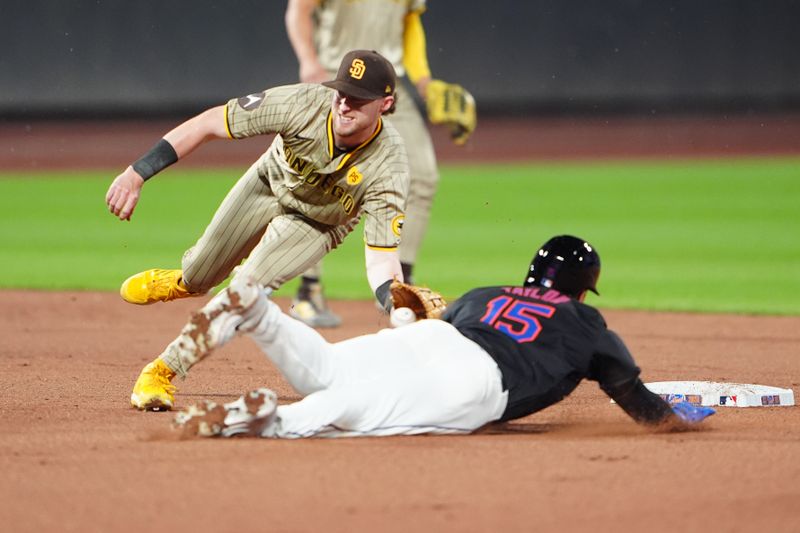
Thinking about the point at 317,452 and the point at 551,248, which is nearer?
the point at 317,452

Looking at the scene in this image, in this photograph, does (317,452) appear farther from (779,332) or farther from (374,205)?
(779,332)

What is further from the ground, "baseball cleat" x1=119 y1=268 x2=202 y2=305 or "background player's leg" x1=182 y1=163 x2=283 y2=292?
"background player's leg" x1=182 y1=163 x2=283 y2=292

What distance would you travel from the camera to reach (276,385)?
20.2 ft

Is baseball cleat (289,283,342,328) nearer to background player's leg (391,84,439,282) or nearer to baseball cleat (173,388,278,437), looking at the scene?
background player's leg (391,84,439,282)

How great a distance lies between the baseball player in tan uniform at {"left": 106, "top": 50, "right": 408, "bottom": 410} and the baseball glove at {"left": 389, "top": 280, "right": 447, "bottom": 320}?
11 centimetres

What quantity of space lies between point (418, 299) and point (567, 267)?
593 millimetres

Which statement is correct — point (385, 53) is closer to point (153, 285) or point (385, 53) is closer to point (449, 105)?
point (449, 105)

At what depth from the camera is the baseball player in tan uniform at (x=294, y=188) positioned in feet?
17.0

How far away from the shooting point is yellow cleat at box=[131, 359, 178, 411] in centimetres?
516

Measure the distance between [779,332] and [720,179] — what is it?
9840 millimetres

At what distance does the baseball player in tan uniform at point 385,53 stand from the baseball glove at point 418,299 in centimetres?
363

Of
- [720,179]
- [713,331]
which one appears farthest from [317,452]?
[720,179]

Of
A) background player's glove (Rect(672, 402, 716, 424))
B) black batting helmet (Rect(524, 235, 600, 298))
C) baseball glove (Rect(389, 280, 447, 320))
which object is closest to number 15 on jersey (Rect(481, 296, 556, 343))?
black batting helmet (Rect(524, 235, 600, 298))

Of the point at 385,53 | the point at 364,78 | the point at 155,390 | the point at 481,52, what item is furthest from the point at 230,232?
the point at 481,52
